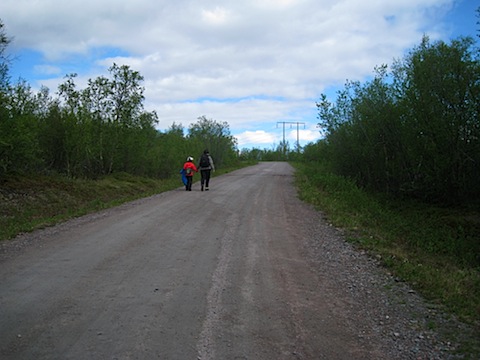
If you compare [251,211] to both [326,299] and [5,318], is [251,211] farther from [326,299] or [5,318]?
[5,318]

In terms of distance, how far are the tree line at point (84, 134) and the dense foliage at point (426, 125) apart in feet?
43.7

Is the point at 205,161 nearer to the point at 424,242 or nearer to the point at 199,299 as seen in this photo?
the point at 424,242

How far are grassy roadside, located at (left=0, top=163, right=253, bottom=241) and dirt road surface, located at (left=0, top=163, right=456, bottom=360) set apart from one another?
207 cm

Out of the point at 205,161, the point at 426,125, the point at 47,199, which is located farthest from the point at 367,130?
the point at 47,199

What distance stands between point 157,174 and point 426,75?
19.0 meters

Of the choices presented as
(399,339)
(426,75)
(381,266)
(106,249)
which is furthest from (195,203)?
(426,75)

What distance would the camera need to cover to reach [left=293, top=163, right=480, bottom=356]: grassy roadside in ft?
16.8

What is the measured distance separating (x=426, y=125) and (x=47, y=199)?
53.1ft

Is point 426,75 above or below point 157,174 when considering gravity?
above

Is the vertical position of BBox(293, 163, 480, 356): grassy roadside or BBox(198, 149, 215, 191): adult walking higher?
BBox(198, 149, 215, 191): adult walking

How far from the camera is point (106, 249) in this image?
710 cm

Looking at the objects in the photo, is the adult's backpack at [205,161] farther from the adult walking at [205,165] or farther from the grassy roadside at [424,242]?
the grassy roadside at [424,242]

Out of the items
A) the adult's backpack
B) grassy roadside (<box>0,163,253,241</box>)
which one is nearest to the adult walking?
the adult's backpack

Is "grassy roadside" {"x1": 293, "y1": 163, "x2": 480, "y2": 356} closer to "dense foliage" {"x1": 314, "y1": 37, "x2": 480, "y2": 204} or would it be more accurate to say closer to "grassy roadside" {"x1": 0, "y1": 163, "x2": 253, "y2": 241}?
"dense foliage" {"x1": 314, "y1": 37, "x2": 480, "y2": 204}
